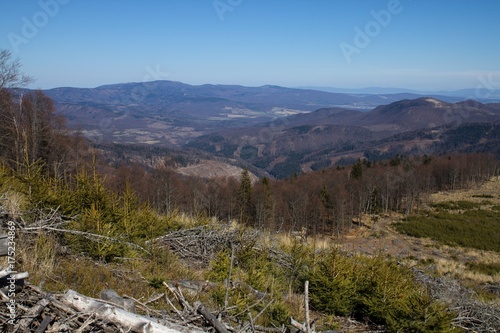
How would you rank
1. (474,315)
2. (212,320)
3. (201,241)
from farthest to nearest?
(201,241), (474,315), (212,320)

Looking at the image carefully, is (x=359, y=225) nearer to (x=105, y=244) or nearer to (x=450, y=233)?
(x=450, y=233)

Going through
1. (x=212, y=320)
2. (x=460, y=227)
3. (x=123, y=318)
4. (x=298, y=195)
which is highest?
(x=123, y=318)

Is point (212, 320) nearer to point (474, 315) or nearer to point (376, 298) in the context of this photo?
point (376, 298)

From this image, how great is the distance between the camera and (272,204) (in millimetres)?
45812

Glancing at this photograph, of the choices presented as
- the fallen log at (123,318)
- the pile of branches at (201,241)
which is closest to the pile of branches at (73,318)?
the fallen log at (123,318)

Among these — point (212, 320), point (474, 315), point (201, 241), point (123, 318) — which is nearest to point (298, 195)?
point (201, 241)

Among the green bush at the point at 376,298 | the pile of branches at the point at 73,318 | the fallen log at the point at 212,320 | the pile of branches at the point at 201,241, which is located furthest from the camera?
the pile of branches at the point at 201,241

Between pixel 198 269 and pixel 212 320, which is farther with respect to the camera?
pixel 198 269

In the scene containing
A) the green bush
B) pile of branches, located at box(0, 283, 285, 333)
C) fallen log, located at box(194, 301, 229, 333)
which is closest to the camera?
pile of branches, located at box(0, 283, 285, 333)

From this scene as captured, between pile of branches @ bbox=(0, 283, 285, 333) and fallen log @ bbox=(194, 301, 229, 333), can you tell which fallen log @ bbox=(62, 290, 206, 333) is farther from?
fallen log @ bbox=(194, 301, 229, 333)

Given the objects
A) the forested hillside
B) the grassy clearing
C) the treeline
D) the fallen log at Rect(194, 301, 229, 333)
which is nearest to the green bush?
the forested hillside

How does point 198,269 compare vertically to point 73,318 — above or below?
below

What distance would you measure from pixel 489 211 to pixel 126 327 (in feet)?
207

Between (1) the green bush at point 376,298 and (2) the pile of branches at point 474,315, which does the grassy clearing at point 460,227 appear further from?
(1) the green bush at point 376,298
